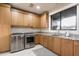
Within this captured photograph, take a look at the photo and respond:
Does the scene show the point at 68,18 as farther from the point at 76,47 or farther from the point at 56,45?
the point at 76,47

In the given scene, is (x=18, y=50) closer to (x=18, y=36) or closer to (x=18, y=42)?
(x=18, y=42)

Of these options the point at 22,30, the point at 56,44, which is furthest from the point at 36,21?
the point at 56,44

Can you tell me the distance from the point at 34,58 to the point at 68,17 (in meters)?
3.28

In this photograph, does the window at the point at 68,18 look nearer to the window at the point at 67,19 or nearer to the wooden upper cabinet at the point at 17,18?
the window at the point at 67,19

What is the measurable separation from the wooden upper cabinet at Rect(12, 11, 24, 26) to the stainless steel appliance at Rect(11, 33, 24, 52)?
0.88 meters

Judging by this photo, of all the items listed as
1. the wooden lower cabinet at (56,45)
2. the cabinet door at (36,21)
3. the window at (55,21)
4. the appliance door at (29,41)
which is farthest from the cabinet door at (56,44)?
the cabinet door at (36,21)

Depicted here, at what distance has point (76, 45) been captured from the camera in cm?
248

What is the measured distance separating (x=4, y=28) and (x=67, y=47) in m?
2.47

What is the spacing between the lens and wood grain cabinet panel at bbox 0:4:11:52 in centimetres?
346

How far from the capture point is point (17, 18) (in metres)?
4.47

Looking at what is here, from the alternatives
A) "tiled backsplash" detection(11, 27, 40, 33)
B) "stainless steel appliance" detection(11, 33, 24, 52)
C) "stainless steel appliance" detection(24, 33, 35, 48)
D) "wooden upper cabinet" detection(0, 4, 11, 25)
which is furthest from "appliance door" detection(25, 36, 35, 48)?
"wooden upper cabinet" detection(0, 4, 11, 25)

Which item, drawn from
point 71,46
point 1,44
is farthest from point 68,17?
point 1,44

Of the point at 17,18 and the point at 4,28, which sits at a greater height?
the point at 17,18

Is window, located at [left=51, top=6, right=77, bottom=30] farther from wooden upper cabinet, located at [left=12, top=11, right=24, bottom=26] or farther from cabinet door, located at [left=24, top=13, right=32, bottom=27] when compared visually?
wooden upper cabinet, located at [left=12, top=11, right=24, bottom=26]
